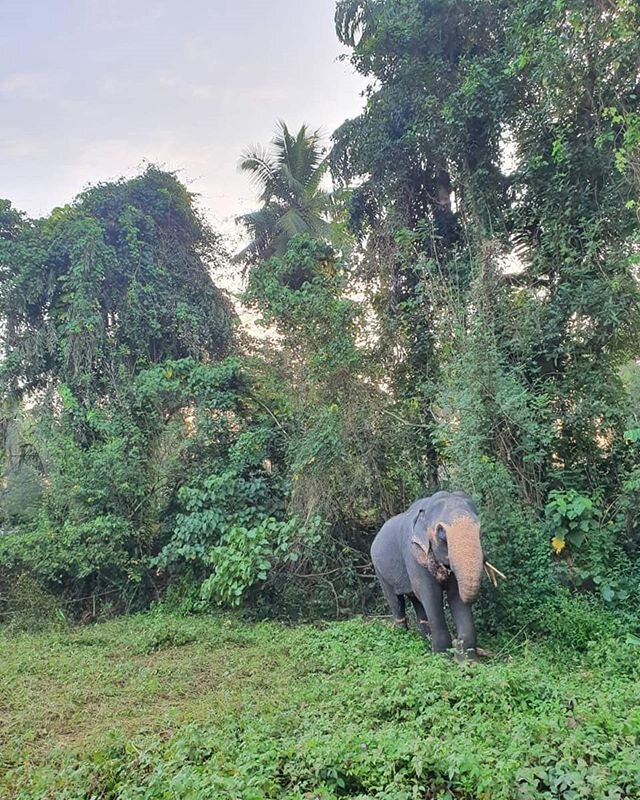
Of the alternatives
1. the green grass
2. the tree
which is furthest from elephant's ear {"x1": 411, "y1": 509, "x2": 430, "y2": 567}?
the tree

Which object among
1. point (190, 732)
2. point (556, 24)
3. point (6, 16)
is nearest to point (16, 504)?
point (190, 732)

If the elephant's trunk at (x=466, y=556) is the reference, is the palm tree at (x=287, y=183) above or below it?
above

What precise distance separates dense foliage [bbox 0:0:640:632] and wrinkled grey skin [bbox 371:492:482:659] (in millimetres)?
Result: 863

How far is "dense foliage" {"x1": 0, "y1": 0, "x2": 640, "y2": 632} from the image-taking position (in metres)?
6.02

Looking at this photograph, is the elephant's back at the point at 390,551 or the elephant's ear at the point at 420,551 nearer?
the elephant's ear at the point at 420,551

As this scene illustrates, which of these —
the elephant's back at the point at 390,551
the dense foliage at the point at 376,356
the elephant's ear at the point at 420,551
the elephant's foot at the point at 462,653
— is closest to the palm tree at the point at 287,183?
the dense foliage at the point at 376,356

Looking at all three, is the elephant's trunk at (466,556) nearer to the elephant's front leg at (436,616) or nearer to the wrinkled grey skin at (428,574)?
the wrinkled grey skin at (428,574)

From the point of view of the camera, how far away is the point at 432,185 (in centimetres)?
835

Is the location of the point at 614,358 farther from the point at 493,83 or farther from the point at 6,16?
the point at 6,16

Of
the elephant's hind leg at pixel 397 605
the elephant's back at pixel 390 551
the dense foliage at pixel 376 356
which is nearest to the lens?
the elephant's back at pixel 390 551

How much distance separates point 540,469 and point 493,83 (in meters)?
4.92

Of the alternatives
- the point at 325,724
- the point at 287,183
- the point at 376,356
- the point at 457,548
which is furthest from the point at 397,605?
the point at 287,183

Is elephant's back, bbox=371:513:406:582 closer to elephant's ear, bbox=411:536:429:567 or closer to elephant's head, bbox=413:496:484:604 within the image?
elephant's ear, bbox=411:536:429:567

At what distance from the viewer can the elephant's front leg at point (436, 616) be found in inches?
181
